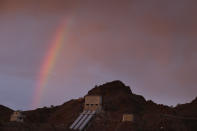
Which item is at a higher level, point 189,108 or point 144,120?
point 189,108

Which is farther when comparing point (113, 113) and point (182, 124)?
point (113, 113)

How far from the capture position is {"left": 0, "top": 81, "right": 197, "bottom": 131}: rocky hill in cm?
5524

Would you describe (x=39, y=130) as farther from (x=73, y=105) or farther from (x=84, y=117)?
(x=73, y=105)

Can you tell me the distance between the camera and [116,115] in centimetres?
6669

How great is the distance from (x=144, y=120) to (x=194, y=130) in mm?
10844

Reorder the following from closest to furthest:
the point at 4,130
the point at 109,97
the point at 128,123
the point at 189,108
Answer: the point at 4,130, the point at 128,123, the point at 189,108, the point at 109,97

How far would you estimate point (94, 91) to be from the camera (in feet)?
286

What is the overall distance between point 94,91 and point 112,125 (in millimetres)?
30172

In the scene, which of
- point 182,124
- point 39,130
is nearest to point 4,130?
point 39,130

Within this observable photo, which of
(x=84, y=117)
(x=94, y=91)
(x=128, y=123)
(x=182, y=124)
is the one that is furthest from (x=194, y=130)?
(x=94, y=91)

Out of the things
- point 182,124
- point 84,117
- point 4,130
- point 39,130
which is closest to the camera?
point 4,130

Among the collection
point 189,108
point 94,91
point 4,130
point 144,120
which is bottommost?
point 4,130

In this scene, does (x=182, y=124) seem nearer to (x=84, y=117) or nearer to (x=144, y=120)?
(x=144, y=120)

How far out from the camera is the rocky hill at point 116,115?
55.2 m
